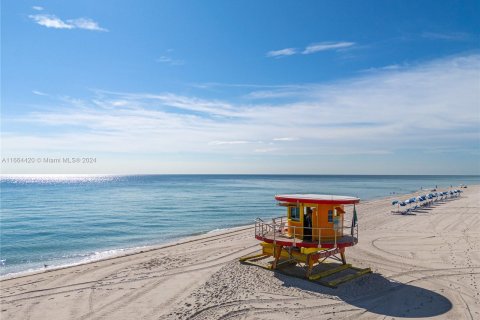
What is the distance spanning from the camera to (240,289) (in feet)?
45.3

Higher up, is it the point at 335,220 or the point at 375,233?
the point at 335,220

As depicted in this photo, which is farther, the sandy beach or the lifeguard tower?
the lifeguard tower

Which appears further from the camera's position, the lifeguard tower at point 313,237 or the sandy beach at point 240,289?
the lifeguard tower at point 313,237

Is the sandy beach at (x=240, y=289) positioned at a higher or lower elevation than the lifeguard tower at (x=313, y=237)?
lower

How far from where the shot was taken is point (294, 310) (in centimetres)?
1184

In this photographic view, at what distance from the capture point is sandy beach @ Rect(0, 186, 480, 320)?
11.9 metres

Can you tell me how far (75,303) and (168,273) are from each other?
4.61m

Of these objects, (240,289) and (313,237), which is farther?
(313,237)

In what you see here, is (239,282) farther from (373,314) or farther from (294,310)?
(373,314)

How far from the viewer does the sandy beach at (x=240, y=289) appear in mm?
11945

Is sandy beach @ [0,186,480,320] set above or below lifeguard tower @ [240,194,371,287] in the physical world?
below

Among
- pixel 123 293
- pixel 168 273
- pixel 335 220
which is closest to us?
pixel 123 293

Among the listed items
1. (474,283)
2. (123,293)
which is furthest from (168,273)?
(474,283)

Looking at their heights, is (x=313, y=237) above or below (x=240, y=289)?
above
